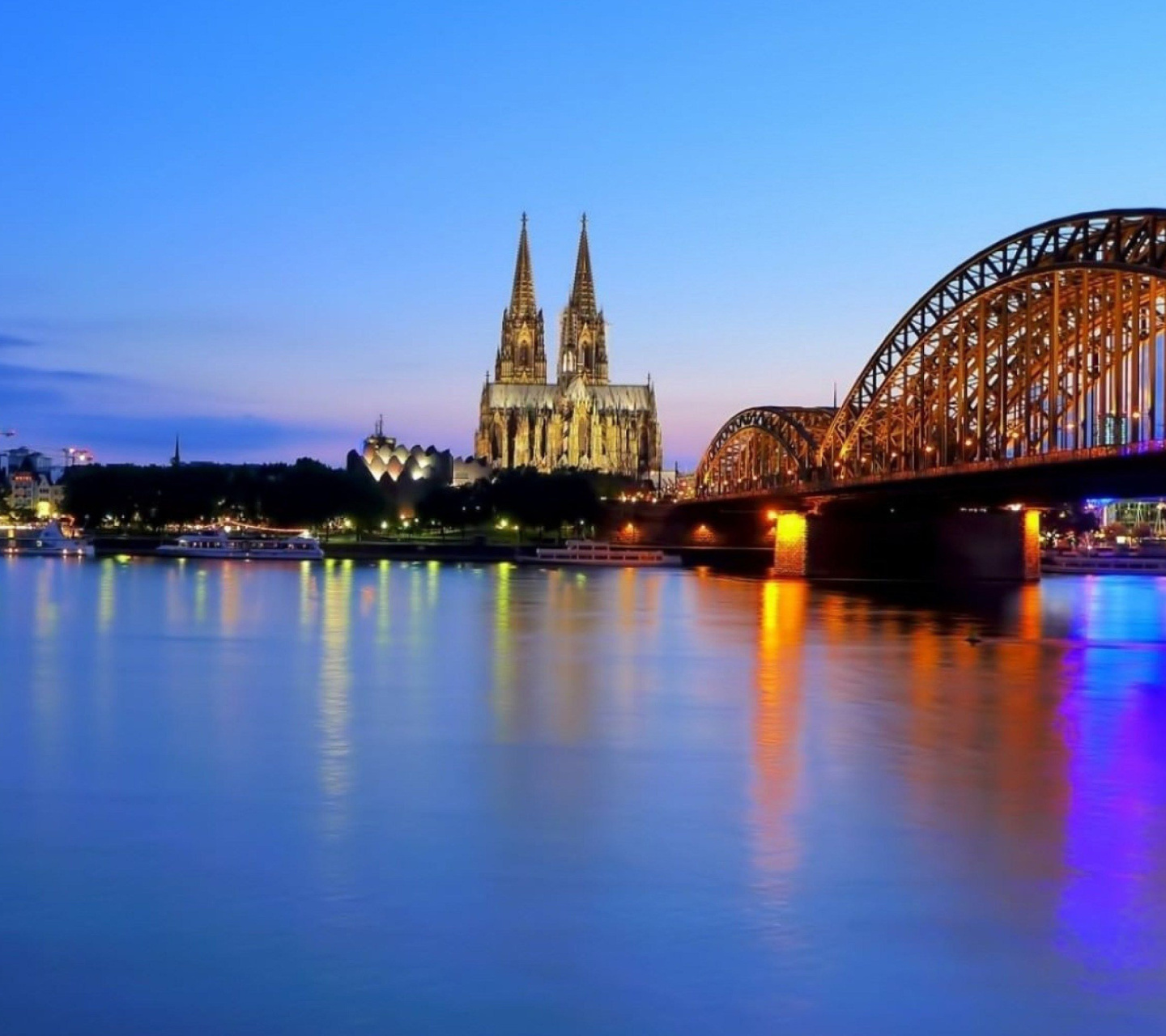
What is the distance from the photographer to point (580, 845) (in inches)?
722

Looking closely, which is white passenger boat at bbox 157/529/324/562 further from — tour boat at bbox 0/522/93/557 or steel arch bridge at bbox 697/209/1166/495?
steel arch bridge at bbox 697/209/1166/495

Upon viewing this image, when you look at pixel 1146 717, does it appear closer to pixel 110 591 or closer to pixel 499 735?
pixel 499 735

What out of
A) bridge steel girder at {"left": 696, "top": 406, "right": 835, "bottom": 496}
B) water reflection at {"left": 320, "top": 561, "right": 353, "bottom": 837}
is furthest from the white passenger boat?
water reflection at {"left": 320, "top": 561, "right": 353, "bottom": 837}

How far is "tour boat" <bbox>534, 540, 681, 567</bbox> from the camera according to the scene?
11769cm

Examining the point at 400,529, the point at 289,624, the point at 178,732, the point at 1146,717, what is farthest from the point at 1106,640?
the point at 400,529

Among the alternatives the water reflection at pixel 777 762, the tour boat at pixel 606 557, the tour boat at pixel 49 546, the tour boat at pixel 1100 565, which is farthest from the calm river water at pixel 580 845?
the tour boat at pixel 49 546

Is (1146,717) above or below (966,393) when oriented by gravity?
below

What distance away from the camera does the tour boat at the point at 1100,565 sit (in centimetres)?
11500

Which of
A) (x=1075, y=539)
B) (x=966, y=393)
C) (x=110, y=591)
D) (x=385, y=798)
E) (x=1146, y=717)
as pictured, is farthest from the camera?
(x=1075, y=539)

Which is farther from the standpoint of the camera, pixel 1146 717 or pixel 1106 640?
pixel 1106 640

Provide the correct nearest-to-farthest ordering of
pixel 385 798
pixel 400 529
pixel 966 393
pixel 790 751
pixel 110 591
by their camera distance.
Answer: pixel 385 798 → pixel 790 751 → pixel 110 591 → pixel 966 393 → pixel 400 529

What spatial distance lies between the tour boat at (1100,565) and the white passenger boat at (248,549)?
164 feet

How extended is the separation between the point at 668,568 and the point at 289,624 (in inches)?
2518

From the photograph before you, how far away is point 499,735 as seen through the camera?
89.8 ft
